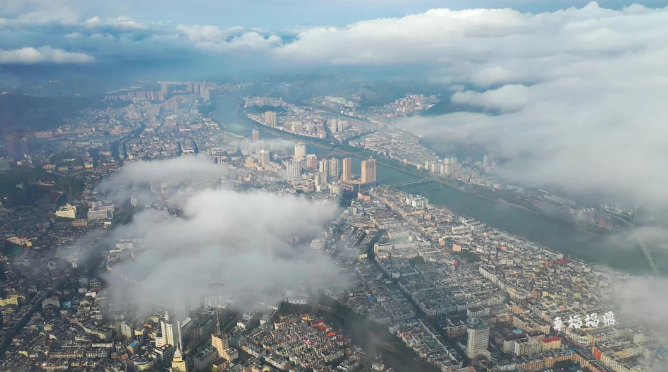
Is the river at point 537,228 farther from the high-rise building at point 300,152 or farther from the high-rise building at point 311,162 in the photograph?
the high-rise building at point 300,152

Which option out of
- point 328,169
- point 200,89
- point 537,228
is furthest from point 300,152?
point 200,89

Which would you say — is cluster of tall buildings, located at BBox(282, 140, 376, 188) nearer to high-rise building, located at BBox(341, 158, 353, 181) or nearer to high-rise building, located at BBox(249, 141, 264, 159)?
high-rise building, located at BBox(341, 158, 353, 181)

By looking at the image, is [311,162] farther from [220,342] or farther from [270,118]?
[220,342]

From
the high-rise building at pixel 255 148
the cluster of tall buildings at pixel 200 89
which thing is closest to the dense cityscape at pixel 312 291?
the high-rise building at pixel 255 148

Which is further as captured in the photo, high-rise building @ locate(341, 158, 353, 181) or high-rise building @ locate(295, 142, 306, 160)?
high-rise building @ locate(295, 142, 306, 160)

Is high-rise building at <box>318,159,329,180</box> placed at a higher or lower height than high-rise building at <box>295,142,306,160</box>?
lower

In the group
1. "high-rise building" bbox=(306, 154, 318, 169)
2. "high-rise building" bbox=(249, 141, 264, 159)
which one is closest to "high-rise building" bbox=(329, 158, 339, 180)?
"high-rise building" bbox=(306, 154, 318, 169)

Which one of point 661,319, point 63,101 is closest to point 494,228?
point 661,319
